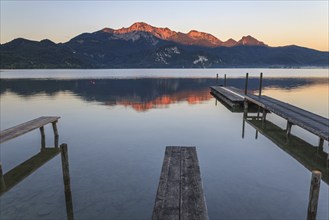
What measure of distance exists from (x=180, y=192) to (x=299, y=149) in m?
12.5

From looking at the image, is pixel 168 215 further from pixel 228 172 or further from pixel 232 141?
pixel 232 141

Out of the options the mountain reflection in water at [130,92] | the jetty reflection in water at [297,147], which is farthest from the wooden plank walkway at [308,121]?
the mountain reflection in water at [130,92]

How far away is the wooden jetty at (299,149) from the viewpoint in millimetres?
14411

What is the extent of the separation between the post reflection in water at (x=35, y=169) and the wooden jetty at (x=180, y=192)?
4261mm

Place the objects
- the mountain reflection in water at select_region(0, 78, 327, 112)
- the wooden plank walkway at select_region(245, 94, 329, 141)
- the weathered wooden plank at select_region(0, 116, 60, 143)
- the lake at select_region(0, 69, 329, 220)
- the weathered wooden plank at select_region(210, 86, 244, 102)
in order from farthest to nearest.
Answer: the mountain reflection in water at select_region(0, 78, 327, 112) < the weathered wooden plank at select_region(210, 86, 244, 102) < the wooden plank walkway at select_region(245, 94, 329, 141) < the weathered wooden plank at select_region(0, 116, 60, 143) < the lake at select_region(0, 69, 329, 220)

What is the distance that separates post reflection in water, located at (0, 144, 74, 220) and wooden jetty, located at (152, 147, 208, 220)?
4261mm

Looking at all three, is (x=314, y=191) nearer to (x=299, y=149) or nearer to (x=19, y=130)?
(x=299, y=149)

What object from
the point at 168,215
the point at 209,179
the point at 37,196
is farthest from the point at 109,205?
the point at 209,179

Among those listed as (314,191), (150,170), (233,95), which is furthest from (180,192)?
(233,95)

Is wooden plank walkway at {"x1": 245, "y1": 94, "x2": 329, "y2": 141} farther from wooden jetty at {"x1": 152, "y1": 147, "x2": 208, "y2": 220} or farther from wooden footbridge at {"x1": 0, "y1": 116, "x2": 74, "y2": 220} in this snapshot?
wooden footbridge at {"x1": 0, "y1": 116, "x2": 74, "y2": 220}

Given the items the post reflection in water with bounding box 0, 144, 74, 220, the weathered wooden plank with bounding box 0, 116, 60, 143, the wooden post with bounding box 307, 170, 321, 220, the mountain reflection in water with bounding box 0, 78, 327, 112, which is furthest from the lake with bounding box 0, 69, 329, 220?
the mountain reflection in water with bounding box 0, 78, 327, 112

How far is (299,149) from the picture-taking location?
1791 centimetres

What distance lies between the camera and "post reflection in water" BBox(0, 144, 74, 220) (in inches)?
447

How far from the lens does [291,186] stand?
1312 centimetres
